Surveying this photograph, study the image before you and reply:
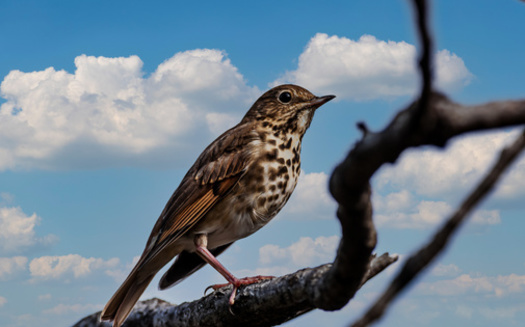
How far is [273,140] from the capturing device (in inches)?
216

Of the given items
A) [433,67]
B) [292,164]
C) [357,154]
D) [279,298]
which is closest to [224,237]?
[292,164]

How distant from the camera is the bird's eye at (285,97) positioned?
5871 millimetres

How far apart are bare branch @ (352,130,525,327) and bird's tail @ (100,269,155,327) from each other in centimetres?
406

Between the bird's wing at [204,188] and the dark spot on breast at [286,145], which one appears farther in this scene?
the dark spot on breast at [286,145]

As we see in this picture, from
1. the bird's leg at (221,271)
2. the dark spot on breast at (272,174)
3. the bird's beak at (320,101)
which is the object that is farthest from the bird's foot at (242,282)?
the bird's beak at (320,101)

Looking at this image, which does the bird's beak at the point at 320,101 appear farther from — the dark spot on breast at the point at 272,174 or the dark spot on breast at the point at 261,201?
the dark spot on breast at the point at 261,201

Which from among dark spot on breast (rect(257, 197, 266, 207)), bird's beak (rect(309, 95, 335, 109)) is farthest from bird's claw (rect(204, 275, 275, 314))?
bird's beak (rect(309, 95, 335, 109))

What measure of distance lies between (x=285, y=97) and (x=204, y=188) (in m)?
1.29

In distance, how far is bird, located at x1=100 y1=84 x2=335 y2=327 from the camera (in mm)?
5164

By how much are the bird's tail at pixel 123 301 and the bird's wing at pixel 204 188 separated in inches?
10.1

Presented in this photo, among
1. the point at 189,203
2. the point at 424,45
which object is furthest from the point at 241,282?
the point at 424,45

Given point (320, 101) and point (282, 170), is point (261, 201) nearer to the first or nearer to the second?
point (282, 170)

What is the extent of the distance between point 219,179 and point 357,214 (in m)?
2.82

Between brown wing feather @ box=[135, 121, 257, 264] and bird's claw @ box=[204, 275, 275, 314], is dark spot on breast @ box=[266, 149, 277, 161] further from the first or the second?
bird's claw @ box=[204, 275, 275, 314]
